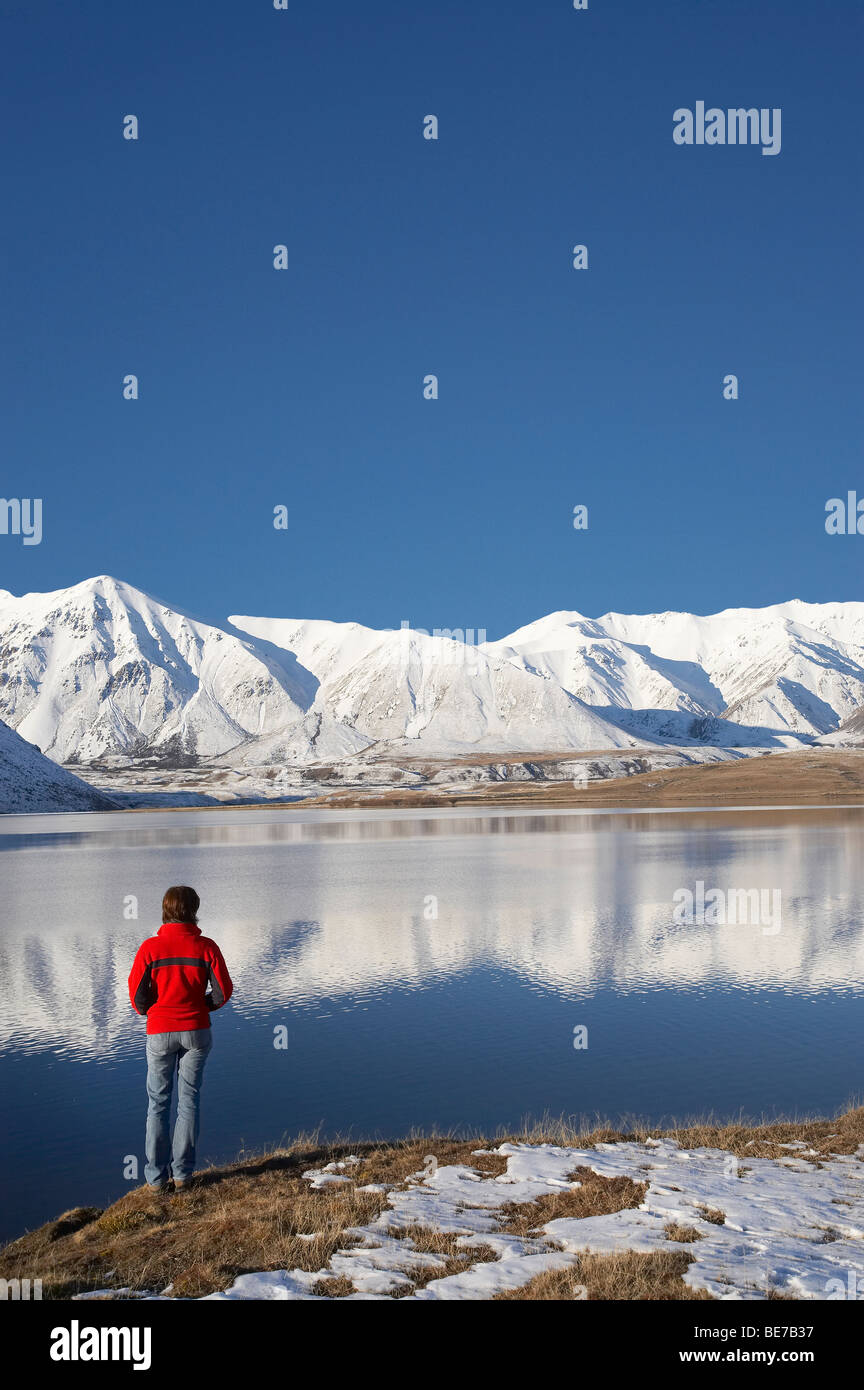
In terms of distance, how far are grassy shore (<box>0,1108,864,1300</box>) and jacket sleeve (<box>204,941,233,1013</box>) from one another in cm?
241

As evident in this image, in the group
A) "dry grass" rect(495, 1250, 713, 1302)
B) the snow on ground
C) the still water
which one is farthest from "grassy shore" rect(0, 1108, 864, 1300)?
the still water

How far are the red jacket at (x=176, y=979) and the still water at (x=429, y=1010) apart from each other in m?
3.67

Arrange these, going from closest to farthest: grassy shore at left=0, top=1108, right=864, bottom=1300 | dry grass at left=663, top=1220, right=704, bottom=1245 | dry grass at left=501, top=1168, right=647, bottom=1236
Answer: grassy shore at left=0, top=1108, right=864, bottom=1300, dry grass at left=663, top=1220, right=704, bottom=1245, dry grass at left=501, top=1168, right=647, bottom=1236

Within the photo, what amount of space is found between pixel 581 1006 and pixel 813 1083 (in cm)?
765

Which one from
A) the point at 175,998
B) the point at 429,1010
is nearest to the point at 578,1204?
the point at 175,998

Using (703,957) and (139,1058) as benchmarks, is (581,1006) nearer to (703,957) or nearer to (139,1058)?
(703,957)

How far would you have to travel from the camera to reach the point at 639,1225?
11258mm

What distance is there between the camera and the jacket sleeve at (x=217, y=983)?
12688 millimetres

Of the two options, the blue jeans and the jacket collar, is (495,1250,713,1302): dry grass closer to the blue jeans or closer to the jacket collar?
the blue jeans

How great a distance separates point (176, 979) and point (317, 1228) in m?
3.37

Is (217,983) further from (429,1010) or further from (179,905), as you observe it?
(429,1010)

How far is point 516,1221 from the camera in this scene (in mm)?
11594

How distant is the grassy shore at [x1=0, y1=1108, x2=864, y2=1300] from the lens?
31.8ft
